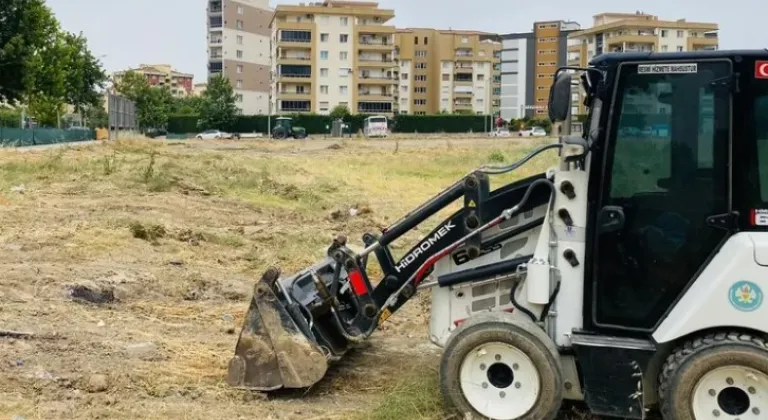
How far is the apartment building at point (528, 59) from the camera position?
13225 cm

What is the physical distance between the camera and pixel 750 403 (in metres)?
4.68

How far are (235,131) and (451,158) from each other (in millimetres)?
58294

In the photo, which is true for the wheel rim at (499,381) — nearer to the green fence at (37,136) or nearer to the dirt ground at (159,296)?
the dirt ground at (159,296)

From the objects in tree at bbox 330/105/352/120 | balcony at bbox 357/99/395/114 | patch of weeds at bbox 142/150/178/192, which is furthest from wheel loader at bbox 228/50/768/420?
balcony at bbox 357/99/395/114

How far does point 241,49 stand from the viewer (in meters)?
126

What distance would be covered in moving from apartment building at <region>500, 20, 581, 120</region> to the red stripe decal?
419ft

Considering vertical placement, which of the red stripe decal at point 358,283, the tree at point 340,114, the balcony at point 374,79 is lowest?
the red stripe decal at point 358,283

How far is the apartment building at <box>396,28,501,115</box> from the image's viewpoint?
419ft

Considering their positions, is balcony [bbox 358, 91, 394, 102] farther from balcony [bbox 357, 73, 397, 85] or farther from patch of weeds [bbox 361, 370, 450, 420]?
patch of weeds [bbox 361, 370, 450, 420]

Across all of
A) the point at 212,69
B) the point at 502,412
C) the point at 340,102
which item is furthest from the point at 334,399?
the point at 212,69

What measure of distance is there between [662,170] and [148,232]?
9429mm

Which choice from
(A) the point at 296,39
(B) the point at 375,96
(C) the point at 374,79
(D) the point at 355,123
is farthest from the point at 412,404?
(A) the point at 296,39

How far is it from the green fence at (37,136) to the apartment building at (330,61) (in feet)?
187

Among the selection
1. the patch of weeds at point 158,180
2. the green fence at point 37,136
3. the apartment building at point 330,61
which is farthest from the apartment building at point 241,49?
the patch of weeds at point 158,180
